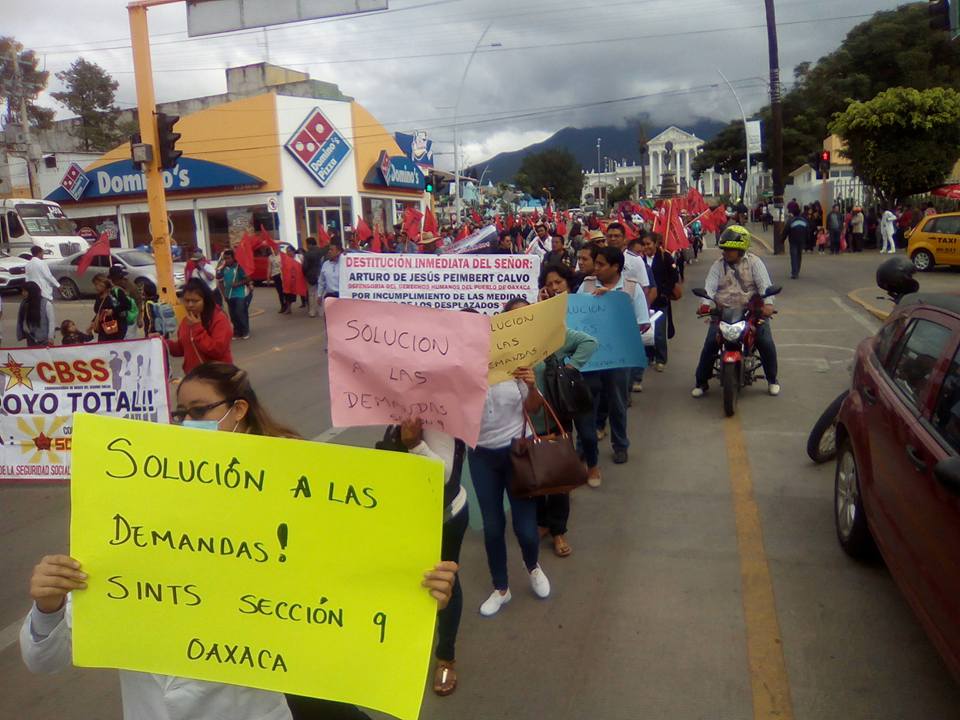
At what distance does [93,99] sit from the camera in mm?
56125

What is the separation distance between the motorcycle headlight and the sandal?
17.2ft

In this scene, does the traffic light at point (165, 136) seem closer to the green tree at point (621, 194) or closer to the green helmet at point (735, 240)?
the green helmet at point (735, 240)

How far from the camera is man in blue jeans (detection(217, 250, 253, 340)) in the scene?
50.5ft

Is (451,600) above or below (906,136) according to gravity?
below

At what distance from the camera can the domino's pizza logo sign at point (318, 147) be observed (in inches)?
1233

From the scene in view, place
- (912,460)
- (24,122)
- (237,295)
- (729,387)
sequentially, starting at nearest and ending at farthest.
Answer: (912,460), (729,387), (237,295), (24,122)

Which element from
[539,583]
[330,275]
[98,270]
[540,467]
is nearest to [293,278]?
[330,275]

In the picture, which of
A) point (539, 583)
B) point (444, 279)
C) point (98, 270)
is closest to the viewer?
point (539, 583)

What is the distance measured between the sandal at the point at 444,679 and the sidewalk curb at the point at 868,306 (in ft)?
35.7

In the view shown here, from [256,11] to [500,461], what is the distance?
30.2ft

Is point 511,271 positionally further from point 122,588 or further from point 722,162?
point 722,162

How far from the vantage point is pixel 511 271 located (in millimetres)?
5492

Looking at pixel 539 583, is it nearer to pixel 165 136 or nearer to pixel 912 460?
pixel 912 460

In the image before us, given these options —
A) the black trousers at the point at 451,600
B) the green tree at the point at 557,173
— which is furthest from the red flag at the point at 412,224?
the green tree at the point at 557,173
